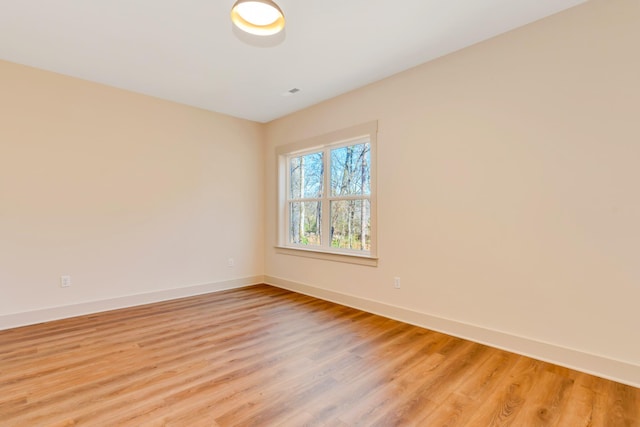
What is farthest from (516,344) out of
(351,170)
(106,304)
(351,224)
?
(106,304)

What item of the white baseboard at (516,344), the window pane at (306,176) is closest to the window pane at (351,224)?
the window pane at (306,176)

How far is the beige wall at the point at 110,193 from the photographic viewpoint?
306 cm

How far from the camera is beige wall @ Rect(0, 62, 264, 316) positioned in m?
3.06

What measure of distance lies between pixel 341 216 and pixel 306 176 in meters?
0.99

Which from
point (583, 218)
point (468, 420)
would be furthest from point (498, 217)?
point (468, 420)

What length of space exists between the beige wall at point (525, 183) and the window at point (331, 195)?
0.30m

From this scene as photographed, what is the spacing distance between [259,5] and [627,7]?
8.14 feet

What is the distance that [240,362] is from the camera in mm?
2301

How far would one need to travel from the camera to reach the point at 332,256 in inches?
157

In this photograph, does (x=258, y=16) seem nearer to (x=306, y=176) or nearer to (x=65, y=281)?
(x=306, y=176)

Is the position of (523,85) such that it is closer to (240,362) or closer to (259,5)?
(259,5)

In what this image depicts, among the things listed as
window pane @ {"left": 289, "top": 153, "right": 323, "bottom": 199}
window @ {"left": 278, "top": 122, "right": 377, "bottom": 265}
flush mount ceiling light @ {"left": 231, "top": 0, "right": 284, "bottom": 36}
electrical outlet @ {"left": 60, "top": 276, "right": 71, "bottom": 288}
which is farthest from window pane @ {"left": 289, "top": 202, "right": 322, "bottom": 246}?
electrical outlet @ {"left": 60, "top": 276, "right": 71, "bottom": 288}

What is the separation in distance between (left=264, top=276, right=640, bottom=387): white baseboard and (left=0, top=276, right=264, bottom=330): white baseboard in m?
1.96

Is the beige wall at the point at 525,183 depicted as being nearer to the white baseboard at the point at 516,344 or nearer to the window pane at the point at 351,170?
the white baseboard at the point at 516,344
